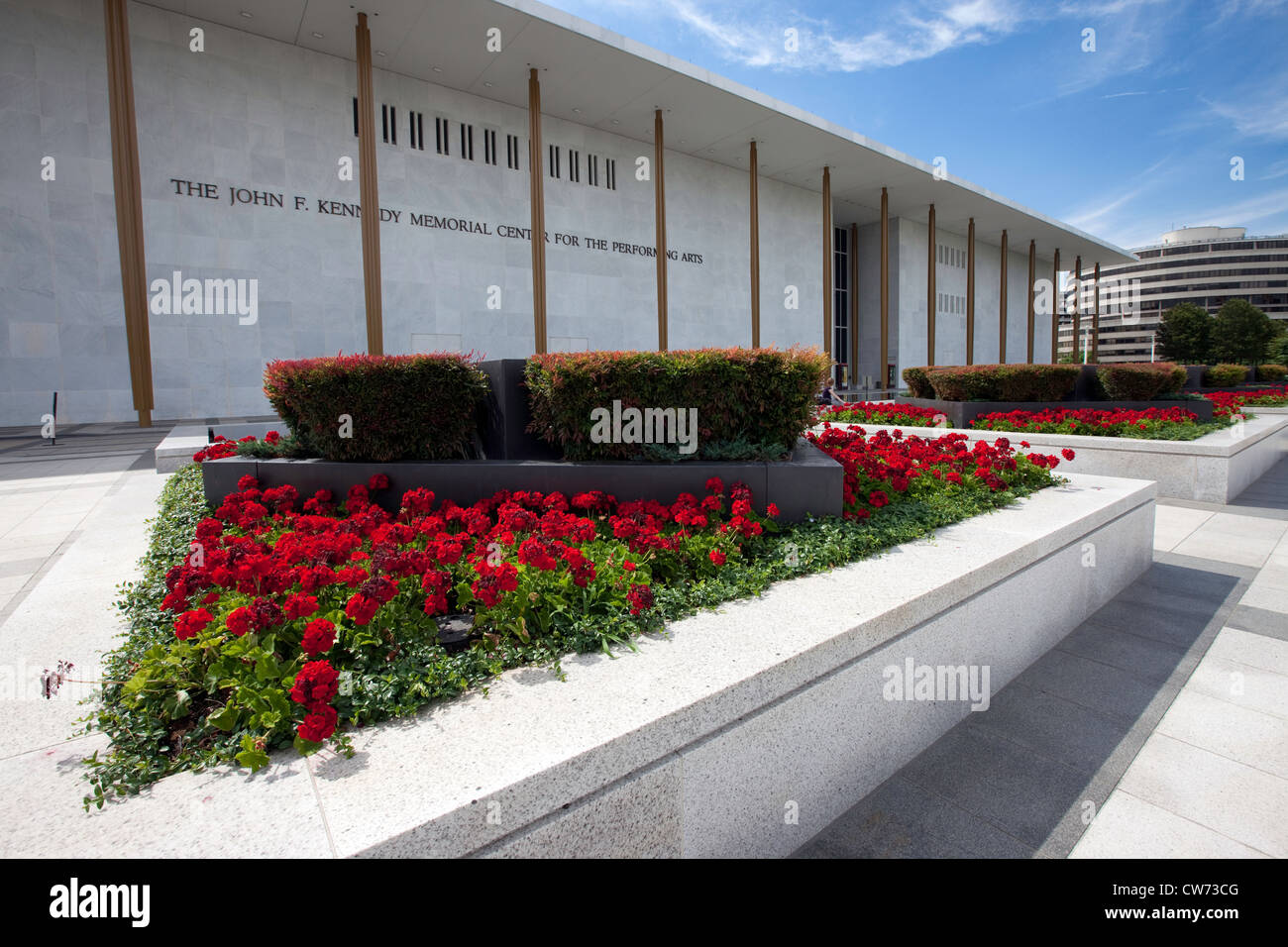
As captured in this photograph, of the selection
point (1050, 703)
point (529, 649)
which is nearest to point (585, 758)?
point (529, 649)

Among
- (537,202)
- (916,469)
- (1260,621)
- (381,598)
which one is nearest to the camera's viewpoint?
(381,598)

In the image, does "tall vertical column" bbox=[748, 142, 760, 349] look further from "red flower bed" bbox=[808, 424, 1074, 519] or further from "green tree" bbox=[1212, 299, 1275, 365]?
"green tree" bbox=[1212, 299, 1275, 365]

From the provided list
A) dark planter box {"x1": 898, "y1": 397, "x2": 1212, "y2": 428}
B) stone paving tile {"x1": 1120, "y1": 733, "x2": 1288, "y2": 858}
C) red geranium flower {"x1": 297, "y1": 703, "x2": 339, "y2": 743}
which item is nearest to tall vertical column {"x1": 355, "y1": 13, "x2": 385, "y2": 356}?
dark planter box {"x1": 898, "y1": 397, "x2": 1212, "y2": 428}

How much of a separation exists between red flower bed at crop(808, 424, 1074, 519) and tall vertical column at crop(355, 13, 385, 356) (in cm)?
1311

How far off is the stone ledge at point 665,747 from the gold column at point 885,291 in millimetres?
29926

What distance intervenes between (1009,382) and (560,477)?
39.3 ft

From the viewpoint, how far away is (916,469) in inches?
255

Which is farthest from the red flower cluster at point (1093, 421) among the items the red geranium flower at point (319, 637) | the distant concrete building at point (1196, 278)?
the distant concrete building at point (1196, 278)

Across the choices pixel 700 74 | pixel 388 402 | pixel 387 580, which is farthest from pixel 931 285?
pixel 387 580

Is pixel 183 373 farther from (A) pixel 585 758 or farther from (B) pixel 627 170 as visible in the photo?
(A) pixel 585 758

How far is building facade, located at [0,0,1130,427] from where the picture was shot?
1484 centimetres

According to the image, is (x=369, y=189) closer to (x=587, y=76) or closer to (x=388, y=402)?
(x=587, y=76)
